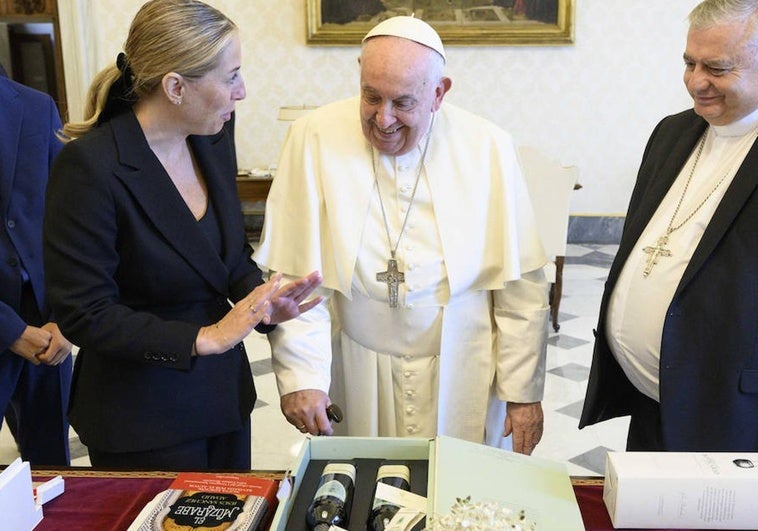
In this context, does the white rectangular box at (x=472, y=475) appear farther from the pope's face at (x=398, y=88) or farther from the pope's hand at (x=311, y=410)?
the pope's face at (x=398, y=88)

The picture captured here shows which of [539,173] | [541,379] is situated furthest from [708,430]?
[539,173]

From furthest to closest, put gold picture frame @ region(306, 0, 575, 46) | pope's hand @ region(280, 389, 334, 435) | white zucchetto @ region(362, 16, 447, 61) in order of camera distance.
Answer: gold picture frame @ region(306, 0, 575, 46) → pope's hand @ region(280, 389, 334, 435) → white zucchetto @ region(362, 16, 447, 61)

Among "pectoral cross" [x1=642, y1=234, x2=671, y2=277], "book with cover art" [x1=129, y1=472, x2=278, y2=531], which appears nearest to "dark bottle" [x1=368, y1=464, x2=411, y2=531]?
"book with cover art" [x1=129, y1=472, x2=278, y2=531]

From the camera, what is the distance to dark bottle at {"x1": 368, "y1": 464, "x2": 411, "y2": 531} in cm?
128

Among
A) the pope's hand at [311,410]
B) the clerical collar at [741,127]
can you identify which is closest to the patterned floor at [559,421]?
the pope's hand at [311,410]

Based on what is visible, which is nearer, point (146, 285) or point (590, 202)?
point (146, 285)

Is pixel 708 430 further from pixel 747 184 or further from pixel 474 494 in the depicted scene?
pixel 474 494

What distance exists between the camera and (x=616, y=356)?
206 centimetres

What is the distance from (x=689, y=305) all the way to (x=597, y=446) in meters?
2.02

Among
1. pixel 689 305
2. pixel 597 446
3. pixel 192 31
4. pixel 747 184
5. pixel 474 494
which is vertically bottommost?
pixel 597 446

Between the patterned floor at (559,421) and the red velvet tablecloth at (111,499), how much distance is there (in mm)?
1876

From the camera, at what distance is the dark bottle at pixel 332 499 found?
1.29 m

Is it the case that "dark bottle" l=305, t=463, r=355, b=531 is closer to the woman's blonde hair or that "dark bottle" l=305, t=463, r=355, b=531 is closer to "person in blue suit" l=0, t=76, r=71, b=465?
the woman's blonde hair

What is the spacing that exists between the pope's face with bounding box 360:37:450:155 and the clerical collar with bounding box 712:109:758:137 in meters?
0.73
